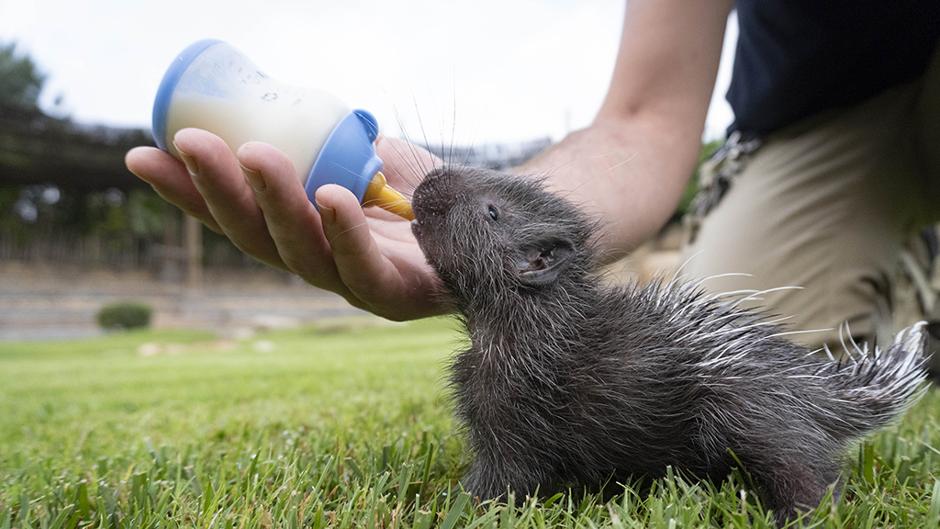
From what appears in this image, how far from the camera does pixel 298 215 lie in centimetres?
195

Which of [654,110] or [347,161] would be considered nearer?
[347,161]

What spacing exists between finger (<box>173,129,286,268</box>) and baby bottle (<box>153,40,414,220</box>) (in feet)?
0.44

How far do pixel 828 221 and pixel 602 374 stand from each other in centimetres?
341

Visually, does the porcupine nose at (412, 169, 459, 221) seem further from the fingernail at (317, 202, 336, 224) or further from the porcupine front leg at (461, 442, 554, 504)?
the porcupine front leg at (461, 442, 554, 504)

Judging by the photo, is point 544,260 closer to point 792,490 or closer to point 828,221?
point 792,490

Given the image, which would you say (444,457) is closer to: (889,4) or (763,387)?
(763,387)

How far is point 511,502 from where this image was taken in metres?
1.57

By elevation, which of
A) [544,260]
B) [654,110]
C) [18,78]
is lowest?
[544,260]

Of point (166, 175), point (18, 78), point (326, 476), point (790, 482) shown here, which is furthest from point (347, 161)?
point (18, 78)

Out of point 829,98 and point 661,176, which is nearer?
point 661,176

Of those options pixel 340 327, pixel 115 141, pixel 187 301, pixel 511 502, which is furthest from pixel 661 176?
pixel 187 301

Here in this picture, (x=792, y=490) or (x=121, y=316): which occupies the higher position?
(x=121, y=316)

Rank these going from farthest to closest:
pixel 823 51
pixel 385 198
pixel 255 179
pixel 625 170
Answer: pixel 823 51
pixel 625 170
pixel 385 198
pixel 255 179

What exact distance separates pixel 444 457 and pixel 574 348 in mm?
647
